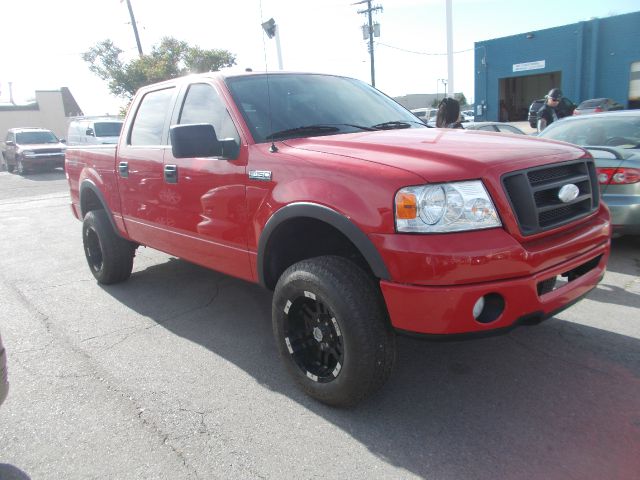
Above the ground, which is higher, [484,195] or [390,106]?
[390,106]

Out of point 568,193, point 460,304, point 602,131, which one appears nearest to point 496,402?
point 460,304

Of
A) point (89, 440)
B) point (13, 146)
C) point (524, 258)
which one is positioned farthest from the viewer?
point (13, 146)

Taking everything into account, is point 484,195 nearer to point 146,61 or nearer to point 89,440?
point 89,440

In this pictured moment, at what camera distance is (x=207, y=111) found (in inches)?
145


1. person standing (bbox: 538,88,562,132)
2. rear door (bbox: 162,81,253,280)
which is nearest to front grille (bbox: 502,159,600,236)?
rear door (bbox: 162,81,253,280)

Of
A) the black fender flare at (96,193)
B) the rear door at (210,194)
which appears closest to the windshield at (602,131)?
the rear door at (210,194)

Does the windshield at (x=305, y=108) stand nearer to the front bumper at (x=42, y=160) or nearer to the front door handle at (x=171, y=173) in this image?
the front door handle at (x=171, y=173)

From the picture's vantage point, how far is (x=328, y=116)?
3518mm

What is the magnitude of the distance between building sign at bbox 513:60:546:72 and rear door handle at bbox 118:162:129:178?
29.3m

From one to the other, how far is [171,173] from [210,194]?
0.53m

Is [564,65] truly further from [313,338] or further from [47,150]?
[313,338]

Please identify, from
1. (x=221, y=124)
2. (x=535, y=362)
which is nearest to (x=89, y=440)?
(x=221, y=124)

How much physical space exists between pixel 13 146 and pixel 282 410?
77.8 feet

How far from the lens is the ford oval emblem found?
2658 mm
